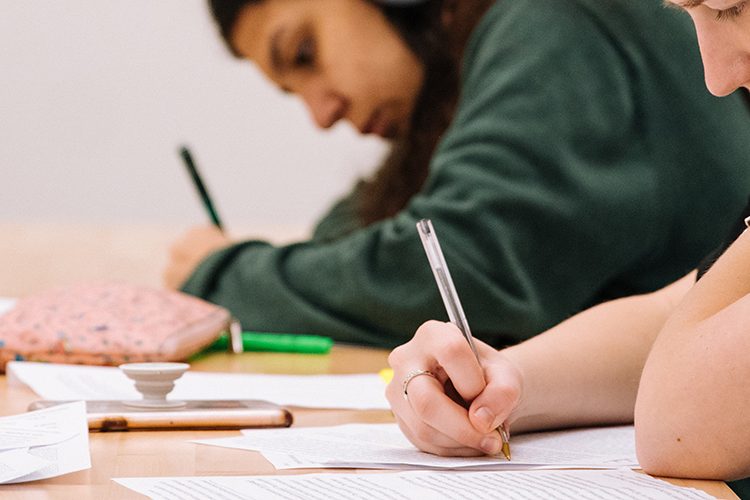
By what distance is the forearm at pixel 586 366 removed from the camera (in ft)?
2.37

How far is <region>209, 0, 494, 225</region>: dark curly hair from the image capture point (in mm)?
1593

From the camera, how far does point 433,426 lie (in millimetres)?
640

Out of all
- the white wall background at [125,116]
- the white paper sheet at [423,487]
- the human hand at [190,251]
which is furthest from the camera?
the white wall background at [125,116]

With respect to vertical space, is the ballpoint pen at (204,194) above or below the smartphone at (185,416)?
below

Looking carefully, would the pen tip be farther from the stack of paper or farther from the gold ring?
the stack of paper

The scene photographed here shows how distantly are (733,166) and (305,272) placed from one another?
0.48 metres

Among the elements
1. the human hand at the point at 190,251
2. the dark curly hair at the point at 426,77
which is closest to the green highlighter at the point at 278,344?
the human hand at the point at 190,251

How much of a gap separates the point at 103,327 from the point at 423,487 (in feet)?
1.87

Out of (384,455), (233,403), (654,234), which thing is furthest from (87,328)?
(654,234)

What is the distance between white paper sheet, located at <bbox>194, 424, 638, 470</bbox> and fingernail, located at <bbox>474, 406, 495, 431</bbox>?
0.02 m

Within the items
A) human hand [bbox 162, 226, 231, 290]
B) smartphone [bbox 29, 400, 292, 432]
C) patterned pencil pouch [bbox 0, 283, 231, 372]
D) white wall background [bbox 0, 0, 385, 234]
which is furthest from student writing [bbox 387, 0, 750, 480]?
white wall background [bbox 0, 0, 385, 234]

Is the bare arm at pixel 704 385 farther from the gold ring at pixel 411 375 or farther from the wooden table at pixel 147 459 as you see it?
the gold ring at pixel 411 375

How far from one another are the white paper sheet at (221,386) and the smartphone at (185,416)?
0.08 metres

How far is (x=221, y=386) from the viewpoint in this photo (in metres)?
0.93
